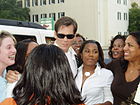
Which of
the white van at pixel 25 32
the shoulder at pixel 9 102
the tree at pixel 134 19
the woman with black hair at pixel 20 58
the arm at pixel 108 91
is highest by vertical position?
the tree at pixel 134 19

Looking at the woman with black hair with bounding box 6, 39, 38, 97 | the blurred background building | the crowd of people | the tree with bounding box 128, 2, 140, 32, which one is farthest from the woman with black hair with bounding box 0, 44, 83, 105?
the tree with bounding box 128, 2, 140, 32

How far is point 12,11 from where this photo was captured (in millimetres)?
47594

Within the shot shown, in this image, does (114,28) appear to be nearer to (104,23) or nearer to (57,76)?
(104,23)

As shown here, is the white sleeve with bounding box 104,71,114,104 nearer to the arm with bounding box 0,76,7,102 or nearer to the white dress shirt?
the white dress shirt

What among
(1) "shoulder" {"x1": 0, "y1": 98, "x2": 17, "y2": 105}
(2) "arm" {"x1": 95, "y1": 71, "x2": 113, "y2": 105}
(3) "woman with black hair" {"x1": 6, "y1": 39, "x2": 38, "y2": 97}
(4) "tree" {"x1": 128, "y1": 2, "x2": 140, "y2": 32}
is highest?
(4) "tree" {"x1": 128, "y1": 2, "x2": 140, "y2": 32}

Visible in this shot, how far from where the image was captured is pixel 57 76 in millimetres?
2031

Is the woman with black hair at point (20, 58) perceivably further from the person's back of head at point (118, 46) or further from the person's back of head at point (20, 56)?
the person's back of head at point (118, 46)

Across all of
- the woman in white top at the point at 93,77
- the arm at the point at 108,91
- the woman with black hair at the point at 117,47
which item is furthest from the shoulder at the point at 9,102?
the woman with black hair at the point at 117,47

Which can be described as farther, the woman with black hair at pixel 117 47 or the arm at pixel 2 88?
the woman with black hair at pixel 117 47

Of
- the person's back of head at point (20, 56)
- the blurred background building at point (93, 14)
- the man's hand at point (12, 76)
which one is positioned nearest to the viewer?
the man's hand at point (12, 76)

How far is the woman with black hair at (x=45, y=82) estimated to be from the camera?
2012mm

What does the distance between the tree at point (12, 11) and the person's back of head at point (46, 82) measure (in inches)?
1759

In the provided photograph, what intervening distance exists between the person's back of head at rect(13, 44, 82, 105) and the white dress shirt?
1440 mm

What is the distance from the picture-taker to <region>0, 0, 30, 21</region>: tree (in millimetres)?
45969
